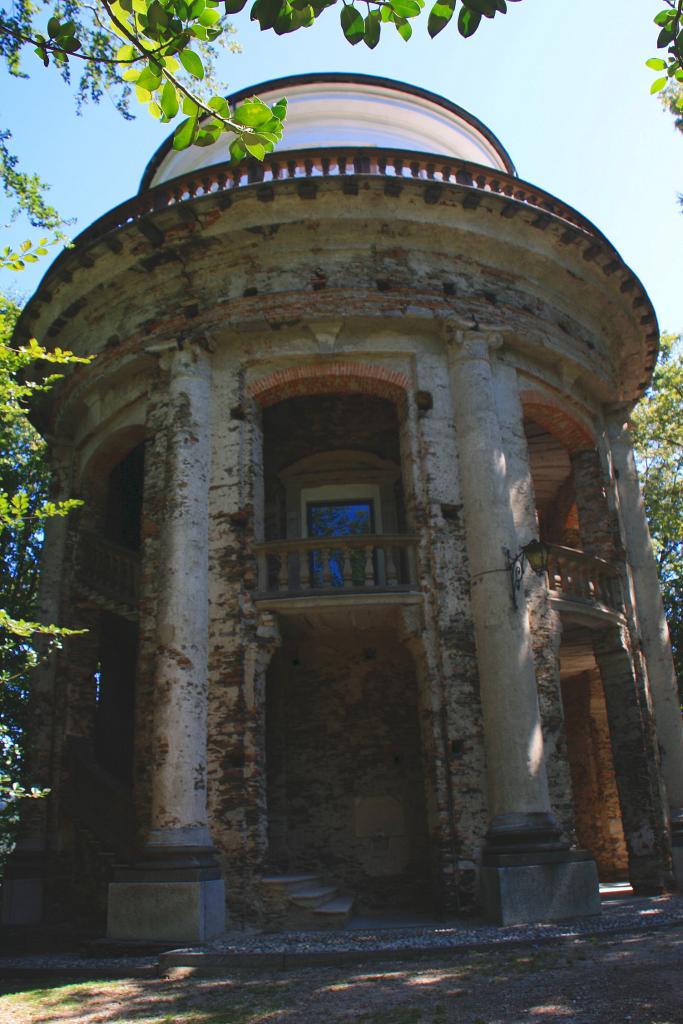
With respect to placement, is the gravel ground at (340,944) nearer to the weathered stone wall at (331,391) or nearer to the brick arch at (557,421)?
the weathered stone wall at (331,391)

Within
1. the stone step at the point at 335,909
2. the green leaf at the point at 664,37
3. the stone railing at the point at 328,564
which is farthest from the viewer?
the stone railing at the point at 328,564

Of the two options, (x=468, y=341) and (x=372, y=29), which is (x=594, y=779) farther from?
(x=372, y=29)

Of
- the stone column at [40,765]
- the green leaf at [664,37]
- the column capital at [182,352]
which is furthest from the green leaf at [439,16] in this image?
the stone column at [40,765]

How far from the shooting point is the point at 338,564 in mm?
12172

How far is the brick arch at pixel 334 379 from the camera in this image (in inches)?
492

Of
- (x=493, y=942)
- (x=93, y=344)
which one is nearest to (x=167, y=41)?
(x=493, y=942)

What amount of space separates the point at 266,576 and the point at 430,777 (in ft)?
11.6

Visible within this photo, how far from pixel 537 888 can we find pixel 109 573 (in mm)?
7908

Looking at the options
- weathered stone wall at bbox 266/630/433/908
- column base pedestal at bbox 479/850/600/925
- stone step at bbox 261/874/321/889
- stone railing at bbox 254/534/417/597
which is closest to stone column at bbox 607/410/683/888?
column base pedestal at bbox 479/850/600/925

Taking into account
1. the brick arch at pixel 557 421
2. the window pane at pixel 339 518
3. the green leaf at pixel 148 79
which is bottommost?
the green leaf at pixel 148 79

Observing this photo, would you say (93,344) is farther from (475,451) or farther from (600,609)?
(600,609)

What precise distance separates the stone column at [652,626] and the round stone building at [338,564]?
0.04 metres

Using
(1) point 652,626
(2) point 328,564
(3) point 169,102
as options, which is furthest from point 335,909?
(3) point 169,102

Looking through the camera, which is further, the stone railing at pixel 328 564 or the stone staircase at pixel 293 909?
the stone railing at pixel 328 564
